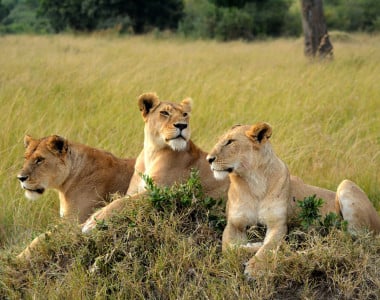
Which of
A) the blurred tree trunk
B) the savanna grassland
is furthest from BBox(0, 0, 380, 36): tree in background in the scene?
the savanna grassland

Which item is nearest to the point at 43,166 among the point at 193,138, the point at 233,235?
the point at 233,235

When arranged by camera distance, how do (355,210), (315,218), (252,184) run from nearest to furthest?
(252,184) < (315,218) < (355,210)

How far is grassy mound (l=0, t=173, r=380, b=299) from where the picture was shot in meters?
3.93

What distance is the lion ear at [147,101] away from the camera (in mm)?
5098

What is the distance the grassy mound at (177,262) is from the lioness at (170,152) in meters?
0.33

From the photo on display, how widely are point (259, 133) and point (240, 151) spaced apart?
0.50 ft

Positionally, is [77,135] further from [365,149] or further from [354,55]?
[354,55]

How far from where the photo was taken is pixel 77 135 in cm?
708

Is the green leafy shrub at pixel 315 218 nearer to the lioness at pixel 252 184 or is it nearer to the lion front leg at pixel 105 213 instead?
the lioness at pixel 252 184

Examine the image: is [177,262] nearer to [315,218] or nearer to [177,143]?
[315,218]

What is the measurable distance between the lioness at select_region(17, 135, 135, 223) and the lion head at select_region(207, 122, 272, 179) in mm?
1236

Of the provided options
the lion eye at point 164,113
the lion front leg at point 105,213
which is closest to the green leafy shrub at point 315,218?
the lion front leg at point 105,213

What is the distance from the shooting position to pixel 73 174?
16.9ft

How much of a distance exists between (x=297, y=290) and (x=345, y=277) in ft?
0.88
